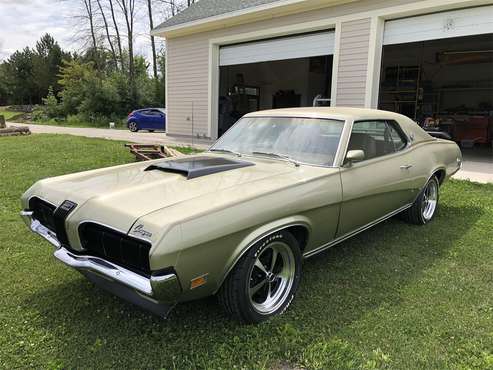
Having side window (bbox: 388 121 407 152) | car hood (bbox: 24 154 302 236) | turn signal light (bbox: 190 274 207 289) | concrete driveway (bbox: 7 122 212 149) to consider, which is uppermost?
side window (bbox: 388 121 407 152)

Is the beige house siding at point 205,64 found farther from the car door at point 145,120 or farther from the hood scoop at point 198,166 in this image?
the hood scoop at point 198,166

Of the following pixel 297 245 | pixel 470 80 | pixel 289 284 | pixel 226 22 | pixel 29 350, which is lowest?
pixel 29 350

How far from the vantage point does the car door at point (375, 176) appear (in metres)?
3.46

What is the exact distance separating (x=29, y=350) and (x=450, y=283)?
10.5ft

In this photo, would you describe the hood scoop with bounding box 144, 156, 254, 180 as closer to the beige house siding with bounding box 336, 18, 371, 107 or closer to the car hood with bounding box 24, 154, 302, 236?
the car hood with bounding box 24, 154, 302, 236

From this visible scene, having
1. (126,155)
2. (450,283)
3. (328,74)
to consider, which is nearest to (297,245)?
(450,283)

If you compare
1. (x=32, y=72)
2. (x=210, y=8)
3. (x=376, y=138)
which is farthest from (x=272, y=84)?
(x=32, y=72)

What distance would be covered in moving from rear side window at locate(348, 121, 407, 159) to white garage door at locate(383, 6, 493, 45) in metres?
5.85

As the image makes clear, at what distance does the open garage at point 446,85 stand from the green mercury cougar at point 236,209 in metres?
9.13

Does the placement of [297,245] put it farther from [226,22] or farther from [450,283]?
[226,22]

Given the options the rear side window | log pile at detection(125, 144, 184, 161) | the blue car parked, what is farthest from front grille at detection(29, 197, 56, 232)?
the blue car parked

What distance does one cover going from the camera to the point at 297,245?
2.95 meters

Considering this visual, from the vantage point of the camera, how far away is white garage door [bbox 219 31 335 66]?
1112 centimetres

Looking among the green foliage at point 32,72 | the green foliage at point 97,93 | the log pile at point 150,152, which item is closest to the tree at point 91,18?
the green foliage at point 97,93
